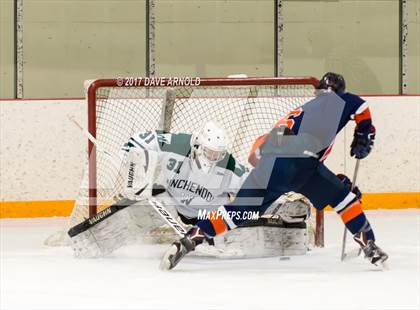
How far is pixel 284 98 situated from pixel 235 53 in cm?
160

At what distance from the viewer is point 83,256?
17.1 ft

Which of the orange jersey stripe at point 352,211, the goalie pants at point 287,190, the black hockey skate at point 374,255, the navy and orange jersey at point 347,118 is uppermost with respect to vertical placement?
the navy and orange jersey at point 347,118

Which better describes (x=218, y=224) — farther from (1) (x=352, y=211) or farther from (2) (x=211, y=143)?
(1) (x=352, y=211)

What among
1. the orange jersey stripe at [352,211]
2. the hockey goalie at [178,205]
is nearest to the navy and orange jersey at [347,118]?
the orange jersey stripe at [352,211]

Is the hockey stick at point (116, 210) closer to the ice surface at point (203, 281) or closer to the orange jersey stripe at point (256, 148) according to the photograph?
the ice surface at point (203, 281)

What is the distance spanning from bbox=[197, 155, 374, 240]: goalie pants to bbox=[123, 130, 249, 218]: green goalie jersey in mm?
530

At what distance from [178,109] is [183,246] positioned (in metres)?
1.47

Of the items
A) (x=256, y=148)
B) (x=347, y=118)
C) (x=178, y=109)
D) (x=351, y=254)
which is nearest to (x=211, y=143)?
(x=256, y=148)

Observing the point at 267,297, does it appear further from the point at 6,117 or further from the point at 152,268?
the point at 6,117

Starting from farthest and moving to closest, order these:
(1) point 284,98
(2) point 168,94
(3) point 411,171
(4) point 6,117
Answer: (3) point 411,171, (4) point 6,117, (1) point 284,98, (2) point 168,94

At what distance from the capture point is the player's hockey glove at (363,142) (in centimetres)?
486

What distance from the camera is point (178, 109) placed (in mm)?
6039

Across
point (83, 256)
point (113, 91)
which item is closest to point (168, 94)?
point (113, 91)

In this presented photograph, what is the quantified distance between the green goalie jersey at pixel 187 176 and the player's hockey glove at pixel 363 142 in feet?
2.28
